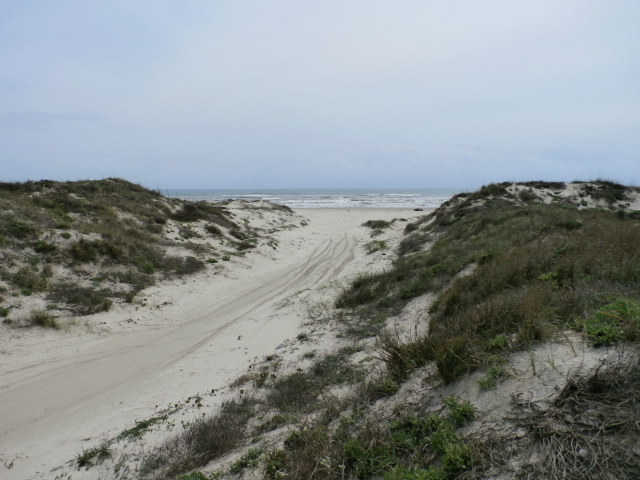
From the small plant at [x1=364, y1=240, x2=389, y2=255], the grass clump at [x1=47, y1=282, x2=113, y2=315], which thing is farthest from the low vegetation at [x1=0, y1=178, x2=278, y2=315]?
the small plant at [x1=364, y1=240, x2=389, y2=255]

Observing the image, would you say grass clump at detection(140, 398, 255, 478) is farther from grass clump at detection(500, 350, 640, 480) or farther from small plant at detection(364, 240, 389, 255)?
small plant at detection(364, 240, 389, 255)

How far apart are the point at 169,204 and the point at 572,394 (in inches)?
958

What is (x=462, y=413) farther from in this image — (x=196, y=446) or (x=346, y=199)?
(x=346, y=199)

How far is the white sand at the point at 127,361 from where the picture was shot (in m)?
5.99

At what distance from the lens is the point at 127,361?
8648 millimetres

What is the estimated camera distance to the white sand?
5.99 meters

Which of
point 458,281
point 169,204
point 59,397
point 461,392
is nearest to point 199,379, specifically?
point 59,397

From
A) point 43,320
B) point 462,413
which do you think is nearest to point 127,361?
point 43,320

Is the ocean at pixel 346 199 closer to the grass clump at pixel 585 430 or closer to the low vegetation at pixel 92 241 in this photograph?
the low vegetation at pixel 92 241

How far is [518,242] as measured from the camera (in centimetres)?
1101

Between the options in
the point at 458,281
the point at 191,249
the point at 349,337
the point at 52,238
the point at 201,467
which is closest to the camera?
the point at 201,467

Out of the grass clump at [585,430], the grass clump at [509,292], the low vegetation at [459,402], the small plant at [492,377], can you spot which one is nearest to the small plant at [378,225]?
the grass clump at [509,292]

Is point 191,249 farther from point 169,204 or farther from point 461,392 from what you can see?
point 461,392

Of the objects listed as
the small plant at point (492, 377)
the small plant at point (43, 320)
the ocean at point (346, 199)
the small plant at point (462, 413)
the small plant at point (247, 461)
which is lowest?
the small plant at point (43, 320)
